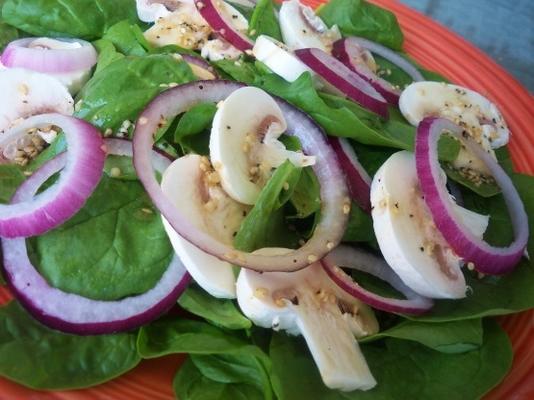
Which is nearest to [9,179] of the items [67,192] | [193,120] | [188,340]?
[67,192]

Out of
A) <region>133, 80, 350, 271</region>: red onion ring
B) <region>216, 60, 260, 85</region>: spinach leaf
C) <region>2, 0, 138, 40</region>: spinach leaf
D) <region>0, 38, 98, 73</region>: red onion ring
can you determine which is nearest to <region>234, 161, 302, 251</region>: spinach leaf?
<region>133, 80, 350, 271</region>: red onion ring

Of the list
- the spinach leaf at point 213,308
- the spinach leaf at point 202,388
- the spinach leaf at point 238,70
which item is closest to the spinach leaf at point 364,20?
the spinach leaf at point 238,70

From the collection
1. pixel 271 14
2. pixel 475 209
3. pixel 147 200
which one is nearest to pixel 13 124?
pixel 147 200

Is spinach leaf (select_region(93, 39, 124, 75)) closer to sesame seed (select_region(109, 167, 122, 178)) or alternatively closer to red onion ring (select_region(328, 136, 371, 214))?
sesame seed (select_region(109, 167, 122, 178))

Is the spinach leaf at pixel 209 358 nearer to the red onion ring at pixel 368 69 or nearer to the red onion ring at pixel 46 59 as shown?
the red onion ring at pixel 46 59

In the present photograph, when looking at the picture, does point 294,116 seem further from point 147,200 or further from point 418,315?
point 418,315

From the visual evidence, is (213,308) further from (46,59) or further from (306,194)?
(46,59)
